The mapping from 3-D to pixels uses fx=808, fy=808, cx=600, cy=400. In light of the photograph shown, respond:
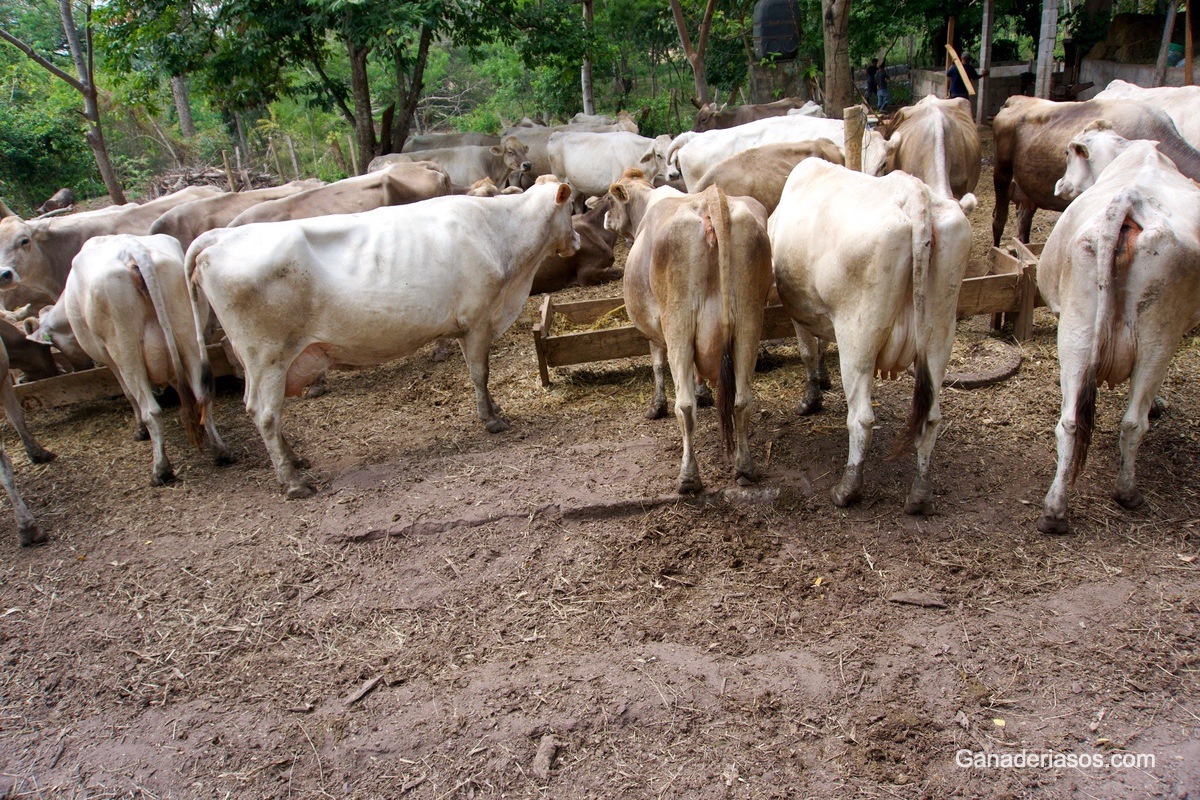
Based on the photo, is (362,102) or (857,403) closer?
(857,403)

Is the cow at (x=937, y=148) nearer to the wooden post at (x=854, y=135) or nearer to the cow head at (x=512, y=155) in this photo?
the wooden post at (x=854, y=135)

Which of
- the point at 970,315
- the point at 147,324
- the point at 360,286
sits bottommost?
the point at 970,315

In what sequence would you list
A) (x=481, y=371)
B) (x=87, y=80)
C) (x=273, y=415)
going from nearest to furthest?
(x=273, y=415) → (x=481, y=371) → (x=87, y=80)

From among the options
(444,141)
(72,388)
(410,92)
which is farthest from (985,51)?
(72,388)

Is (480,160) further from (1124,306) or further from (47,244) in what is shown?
(1124,306)

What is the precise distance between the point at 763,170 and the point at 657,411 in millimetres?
2913

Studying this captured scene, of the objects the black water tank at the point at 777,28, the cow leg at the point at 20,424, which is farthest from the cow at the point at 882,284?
the black water tank at the point at 777,28

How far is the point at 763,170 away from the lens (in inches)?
302

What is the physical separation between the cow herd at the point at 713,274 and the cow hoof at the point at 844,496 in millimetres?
13

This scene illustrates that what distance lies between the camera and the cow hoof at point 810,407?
6.04 m

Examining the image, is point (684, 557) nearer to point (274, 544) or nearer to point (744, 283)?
point (744, 283)

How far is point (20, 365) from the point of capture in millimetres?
7668

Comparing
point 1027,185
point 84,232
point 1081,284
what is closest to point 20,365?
point 84,232

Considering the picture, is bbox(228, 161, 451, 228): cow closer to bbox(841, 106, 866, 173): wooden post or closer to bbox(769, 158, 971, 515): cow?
bbox(841, 106, 866, 173): wooden post
